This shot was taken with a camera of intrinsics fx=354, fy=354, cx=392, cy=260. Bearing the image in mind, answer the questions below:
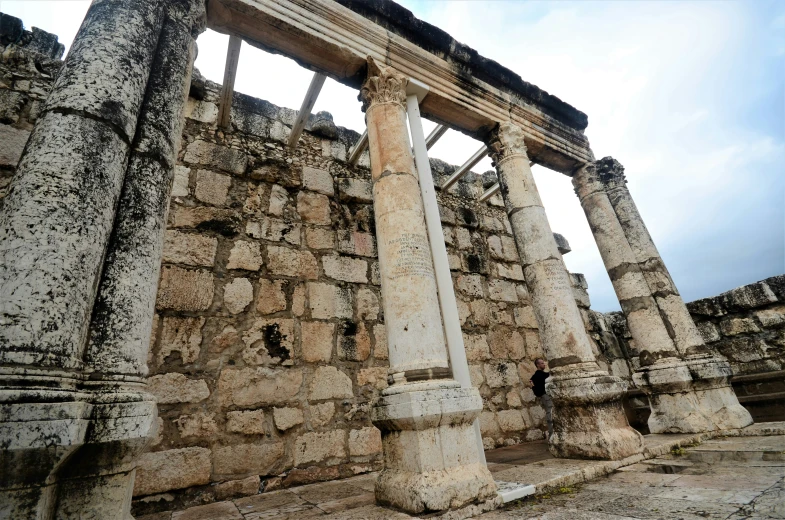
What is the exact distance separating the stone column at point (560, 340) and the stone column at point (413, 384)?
1.43 meters

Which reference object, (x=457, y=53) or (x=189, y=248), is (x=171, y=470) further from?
(x=457, y=53)

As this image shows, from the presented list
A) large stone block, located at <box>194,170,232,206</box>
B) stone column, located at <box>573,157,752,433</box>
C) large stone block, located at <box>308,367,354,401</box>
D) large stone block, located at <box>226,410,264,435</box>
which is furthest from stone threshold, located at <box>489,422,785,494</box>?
large stone block, located at <box>194,170,232,206</box>

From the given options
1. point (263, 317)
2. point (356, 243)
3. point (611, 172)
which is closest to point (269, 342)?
point (263, 317)

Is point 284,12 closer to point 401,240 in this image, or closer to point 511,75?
point 401,240

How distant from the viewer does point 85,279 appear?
162cm

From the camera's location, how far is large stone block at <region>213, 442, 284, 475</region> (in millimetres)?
3238

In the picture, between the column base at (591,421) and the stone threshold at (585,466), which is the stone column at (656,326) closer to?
the stone threshold at (585,466)

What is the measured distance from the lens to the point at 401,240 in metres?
2.86

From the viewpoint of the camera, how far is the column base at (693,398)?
12.8ft

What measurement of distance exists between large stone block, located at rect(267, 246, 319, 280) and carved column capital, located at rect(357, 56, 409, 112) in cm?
187

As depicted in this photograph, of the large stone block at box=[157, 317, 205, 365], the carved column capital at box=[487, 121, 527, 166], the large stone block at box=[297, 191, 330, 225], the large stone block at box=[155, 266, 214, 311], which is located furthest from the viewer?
the large stone block at box=[297, 191, 330, 225]

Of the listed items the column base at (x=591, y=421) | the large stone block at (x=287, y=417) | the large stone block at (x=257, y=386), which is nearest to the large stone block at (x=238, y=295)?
the large stone block at (x=257, y=386)

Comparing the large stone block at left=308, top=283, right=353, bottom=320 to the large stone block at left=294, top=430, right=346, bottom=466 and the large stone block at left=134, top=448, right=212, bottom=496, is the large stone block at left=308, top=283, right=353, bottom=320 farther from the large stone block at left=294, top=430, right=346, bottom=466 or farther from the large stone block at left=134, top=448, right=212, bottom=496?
the large stone block at left=134, top=448, right=212, bottom=496

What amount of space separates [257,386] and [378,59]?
11.7ft
